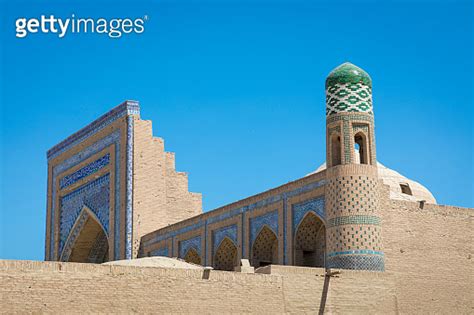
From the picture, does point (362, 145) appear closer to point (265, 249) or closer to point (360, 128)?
point (360, 128)

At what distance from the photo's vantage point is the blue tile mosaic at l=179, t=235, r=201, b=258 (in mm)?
18906

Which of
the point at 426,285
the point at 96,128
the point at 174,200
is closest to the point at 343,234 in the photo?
the point at 426,285

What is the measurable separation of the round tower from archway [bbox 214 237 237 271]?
424 centimetres

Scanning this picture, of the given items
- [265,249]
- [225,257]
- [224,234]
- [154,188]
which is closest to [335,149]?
[265,249]

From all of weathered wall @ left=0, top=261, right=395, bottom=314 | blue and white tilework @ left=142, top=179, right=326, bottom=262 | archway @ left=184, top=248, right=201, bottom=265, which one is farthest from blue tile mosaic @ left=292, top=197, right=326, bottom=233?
archway @ left=184, top=248, right=201, bottom=265

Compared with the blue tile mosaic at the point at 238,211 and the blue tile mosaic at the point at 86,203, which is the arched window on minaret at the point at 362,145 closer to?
the blue tile mosaic at the point at 238,211

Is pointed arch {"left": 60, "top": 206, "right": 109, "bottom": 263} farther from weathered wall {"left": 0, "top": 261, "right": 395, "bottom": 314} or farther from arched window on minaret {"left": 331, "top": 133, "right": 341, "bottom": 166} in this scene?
weathered wall {"left": 0, "top": 261, "right": 395, "bottom": 314}

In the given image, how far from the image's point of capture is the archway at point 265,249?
16.8 metres

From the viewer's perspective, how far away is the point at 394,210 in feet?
47.9

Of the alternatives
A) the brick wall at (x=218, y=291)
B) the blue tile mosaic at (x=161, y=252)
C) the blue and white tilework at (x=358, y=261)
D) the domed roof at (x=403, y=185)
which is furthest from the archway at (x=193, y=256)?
the brick wall at (x=218, y=291)

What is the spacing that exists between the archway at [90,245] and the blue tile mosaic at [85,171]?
4.06ft

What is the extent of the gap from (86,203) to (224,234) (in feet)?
20.1

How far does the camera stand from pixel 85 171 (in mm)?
22922

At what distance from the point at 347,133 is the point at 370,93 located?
0.92 m
